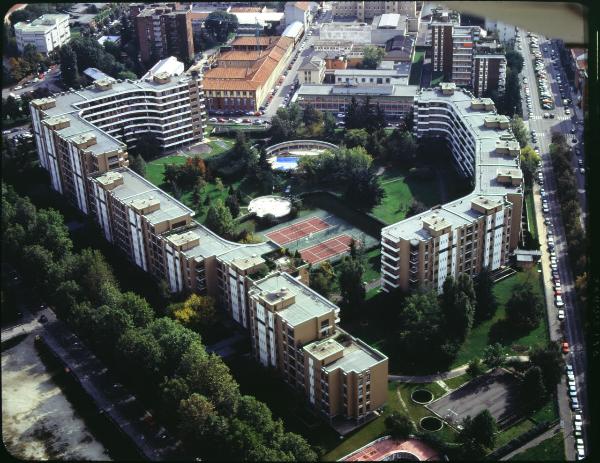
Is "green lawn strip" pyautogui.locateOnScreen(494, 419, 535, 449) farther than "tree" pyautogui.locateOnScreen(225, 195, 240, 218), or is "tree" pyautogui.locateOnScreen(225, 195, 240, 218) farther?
"tree" pyautogui.locateOnScreen(225, 195, 240, 218)

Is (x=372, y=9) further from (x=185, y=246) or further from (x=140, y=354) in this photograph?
(x=140, y=354)

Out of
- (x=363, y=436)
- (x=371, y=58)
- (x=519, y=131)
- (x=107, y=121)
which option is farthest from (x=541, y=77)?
(x=363, y=436)

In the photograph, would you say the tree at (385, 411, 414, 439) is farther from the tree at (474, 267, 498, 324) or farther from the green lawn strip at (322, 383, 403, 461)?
the tree at (474, 267, 498, 324)

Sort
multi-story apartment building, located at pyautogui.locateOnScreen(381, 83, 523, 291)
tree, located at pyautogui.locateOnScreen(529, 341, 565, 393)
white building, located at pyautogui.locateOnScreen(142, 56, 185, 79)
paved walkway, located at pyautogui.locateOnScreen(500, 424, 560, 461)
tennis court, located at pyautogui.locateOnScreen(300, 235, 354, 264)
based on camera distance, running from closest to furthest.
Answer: paved walkway, located at pyautogui.locateOnScreen(500, 424, 560, 461)
tree, located at pyautogui.locateOnScreen(529, 341, 565, 393)
multi-story apartment building, located at pyautogui.locateOnScreen(381, 83, 523, 291)
tennis court, located at pyautogui.locateOnScreen(300, 235, 354, 264)
white building, located at pyautogui.locateOnScreen(142, 56, 185, 79)

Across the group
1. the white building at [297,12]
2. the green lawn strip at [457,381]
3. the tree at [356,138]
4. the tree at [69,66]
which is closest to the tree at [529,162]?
the tree at [356,138]

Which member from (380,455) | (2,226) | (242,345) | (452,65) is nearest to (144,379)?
(242,345)

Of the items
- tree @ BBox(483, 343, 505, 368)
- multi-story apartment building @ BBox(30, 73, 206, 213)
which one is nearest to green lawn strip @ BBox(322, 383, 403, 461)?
tree @ BBox(483, 343, 505, 368)

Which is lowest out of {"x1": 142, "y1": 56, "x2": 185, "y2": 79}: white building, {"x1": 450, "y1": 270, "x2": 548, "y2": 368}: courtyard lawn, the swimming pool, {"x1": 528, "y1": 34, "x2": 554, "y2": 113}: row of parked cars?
{"x1": 450, "y1": 270, "x2": 548, "y2": 368}: courtyard lawn

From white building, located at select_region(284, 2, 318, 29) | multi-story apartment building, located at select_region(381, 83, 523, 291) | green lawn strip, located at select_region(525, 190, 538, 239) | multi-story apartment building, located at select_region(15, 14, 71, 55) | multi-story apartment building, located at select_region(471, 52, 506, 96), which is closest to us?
multi-story apartment building, located at select_region(381, 83, 523, 291)

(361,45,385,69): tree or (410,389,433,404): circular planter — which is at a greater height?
(361,45,385,69): tree
